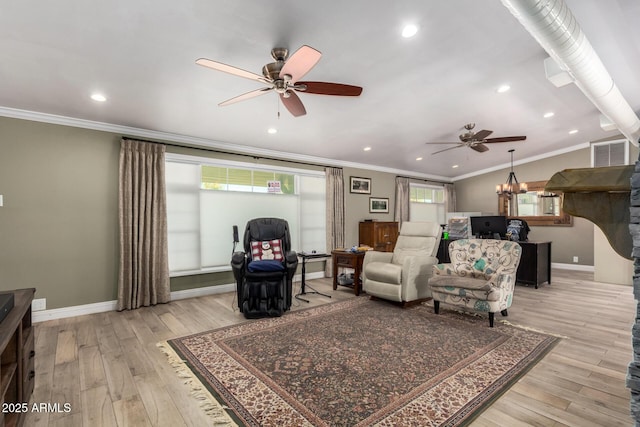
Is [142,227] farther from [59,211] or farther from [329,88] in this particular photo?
[329,88]

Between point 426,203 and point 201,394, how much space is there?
7.46m

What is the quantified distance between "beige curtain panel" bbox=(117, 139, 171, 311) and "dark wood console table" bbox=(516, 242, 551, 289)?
5.71 metres

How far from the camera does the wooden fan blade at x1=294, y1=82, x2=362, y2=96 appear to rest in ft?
7.90

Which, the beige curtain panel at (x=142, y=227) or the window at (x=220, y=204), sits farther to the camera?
the window at (x=220, y=204)

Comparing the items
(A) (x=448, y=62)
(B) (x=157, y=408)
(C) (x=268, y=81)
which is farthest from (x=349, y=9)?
(B) (x=157, y=408)

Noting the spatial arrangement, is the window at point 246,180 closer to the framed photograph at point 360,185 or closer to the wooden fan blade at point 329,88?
the framed photograph at point 360,185

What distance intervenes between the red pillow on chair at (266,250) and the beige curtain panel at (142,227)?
123 cm

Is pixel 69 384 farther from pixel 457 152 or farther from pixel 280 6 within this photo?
pixel 457 152

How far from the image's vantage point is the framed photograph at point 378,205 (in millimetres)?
6884

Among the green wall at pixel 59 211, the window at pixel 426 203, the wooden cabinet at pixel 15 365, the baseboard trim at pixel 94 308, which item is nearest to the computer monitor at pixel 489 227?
the window at pixel 426 203

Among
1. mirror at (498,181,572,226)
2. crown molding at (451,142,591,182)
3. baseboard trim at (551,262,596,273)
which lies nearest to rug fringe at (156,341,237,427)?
mirror at (498,181,572,226)

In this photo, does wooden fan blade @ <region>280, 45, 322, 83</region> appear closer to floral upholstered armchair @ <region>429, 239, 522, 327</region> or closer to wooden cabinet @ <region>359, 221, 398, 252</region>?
floral upholstered armchair @ <region>429, 239, 522, 327</region>

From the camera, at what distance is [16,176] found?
11.0 feet


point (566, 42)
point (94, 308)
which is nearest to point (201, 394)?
point (94, 308)
